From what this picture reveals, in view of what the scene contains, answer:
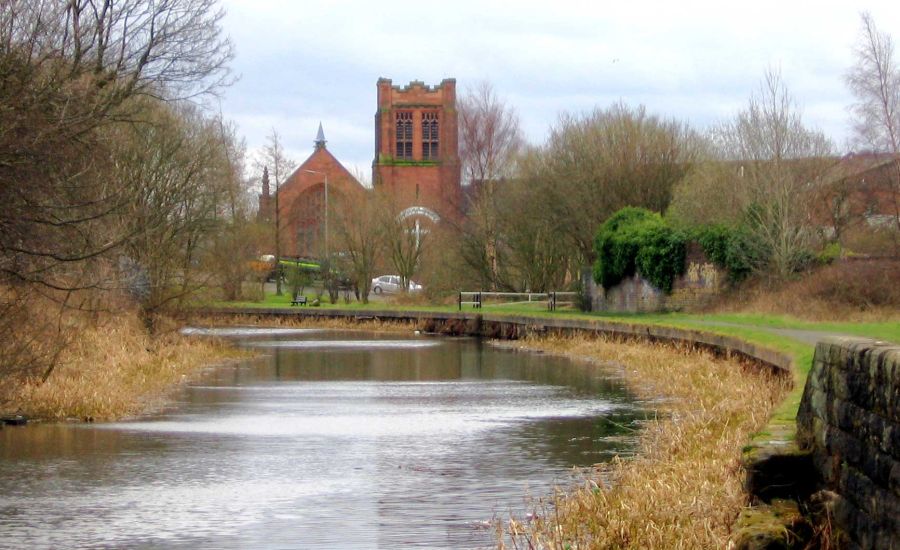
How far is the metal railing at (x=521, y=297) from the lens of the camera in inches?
1762

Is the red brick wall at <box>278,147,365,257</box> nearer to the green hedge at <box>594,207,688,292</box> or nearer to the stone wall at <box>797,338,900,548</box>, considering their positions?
the green hedge at <box>594,207,688,292</box>

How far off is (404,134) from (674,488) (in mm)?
85161

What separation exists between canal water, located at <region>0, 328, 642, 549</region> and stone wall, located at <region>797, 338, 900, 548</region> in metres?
2.76

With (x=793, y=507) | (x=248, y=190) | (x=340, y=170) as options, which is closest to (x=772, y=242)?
(x=793, y=507)

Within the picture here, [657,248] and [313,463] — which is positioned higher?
[657,248]

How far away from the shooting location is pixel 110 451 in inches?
605

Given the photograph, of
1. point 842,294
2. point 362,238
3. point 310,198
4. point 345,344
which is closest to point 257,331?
point 345,344

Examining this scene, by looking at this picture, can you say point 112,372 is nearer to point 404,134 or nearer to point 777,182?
point 777,182

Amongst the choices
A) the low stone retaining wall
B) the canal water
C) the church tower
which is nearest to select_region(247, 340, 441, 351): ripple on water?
the low stone retaining wall

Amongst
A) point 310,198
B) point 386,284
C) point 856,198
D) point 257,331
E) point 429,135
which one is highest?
point 429,135

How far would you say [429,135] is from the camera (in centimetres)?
9531

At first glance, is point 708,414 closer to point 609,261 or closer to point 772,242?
point 772,242

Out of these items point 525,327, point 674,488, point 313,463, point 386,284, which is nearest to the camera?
point 674,488

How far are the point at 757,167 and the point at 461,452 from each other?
23.2 m
